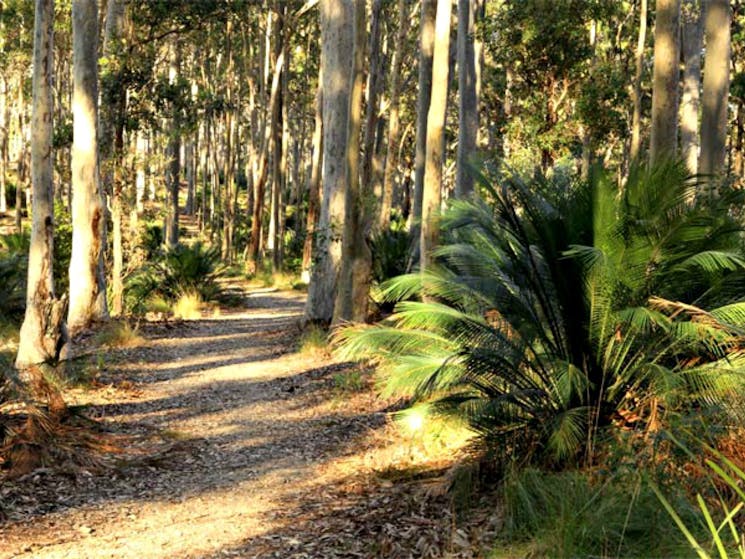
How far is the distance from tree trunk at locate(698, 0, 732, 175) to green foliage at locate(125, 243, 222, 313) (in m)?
11.3

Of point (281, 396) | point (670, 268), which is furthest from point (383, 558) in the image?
point (281, 396)

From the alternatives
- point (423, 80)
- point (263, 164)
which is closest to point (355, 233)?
point (423, 80)

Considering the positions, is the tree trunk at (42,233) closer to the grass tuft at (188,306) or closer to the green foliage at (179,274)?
the grass tuft at (188,306)

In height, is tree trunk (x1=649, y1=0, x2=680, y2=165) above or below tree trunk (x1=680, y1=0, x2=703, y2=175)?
below

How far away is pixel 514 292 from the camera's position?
6.09 metres

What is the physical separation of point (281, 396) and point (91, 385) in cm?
210

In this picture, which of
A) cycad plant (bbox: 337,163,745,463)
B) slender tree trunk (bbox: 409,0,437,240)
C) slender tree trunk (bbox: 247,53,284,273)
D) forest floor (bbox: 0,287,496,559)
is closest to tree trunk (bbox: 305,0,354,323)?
slender tree trunk (bbox: 409,0,437,240)

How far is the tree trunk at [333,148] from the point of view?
14203 mm

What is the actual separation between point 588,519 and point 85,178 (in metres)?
11.0

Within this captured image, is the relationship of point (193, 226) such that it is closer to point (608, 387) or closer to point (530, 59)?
point (530, 59)

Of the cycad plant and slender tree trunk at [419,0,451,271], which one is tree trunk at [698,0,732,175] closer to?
slender tree trunk at [419,0,451,271]

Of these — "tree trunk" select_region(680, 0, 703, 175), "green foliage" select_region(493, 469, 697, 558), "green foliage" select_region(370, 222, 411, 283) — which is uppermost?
"tree trunk" select_region(680, 0, 703, 175)

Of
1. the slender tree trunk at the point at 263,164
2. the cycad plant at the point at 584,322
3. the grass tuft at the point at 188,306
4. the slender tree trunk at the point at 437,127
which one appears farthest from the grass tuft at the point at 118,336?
the slender tree trunk at the point at 263,164

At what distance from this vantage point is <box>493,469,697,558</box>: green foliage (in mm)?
4114
